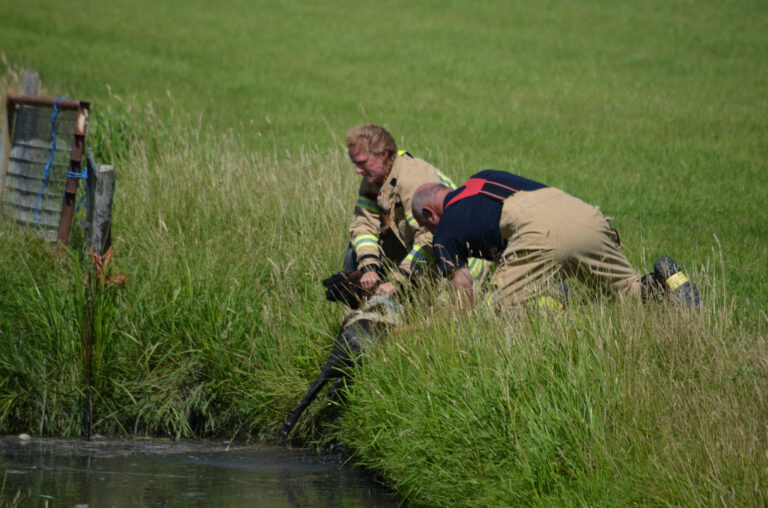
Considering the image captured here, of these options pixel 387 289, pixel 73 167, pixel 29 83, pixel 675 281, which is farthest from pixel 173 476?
pixel 29 83

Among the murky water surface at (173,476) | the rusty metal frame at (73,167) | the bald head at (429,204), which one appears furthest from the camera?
the rusty metal frame at (73,167)

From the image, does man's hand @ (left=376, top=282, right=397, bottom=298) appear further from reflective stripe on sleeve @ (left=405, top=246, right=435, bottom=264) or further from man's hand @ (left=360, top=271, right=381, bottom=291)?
reflective stripe on sleeve @ (left=405, top=246, right=435, bottom=264)

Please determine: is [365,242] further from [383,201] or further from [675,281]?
[675,281]

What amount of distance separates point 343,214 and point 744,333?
4098 millimetres

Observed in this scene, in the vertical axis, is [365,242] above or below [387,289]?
above

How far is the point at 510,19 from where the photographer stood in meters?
27.5

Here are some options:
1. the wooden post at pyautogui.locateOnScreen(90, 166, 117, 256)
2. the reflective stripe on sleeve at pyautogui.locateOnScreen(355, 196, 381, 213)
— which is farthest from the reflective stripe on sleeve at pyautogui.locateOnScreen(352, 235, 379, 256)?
the wooden post at pyautogui.locateOnScreen(90, 166, 117, 256)

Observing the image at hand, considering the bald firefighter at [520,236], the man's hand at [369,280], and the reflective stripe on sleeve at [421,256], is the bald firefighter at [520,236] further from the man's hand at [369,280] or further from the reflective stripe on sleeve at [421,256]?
the man's hand at [369,280]

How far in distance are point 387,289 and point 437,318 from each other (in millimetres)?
746

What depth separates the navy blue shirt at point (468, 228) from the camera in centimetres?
545

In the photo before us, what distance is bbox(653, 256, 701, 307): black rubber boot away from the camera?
225 inches

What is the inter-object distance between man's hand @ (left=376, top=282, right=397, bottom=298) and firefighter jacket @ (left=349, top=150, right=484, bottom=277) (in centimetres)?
24

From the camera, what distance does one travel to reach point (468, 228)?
5457mm

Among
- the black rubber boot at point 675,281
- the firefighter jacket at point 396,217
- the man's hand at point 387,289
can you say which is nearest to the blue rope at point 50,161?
the firefighter jacket at point 396,217
